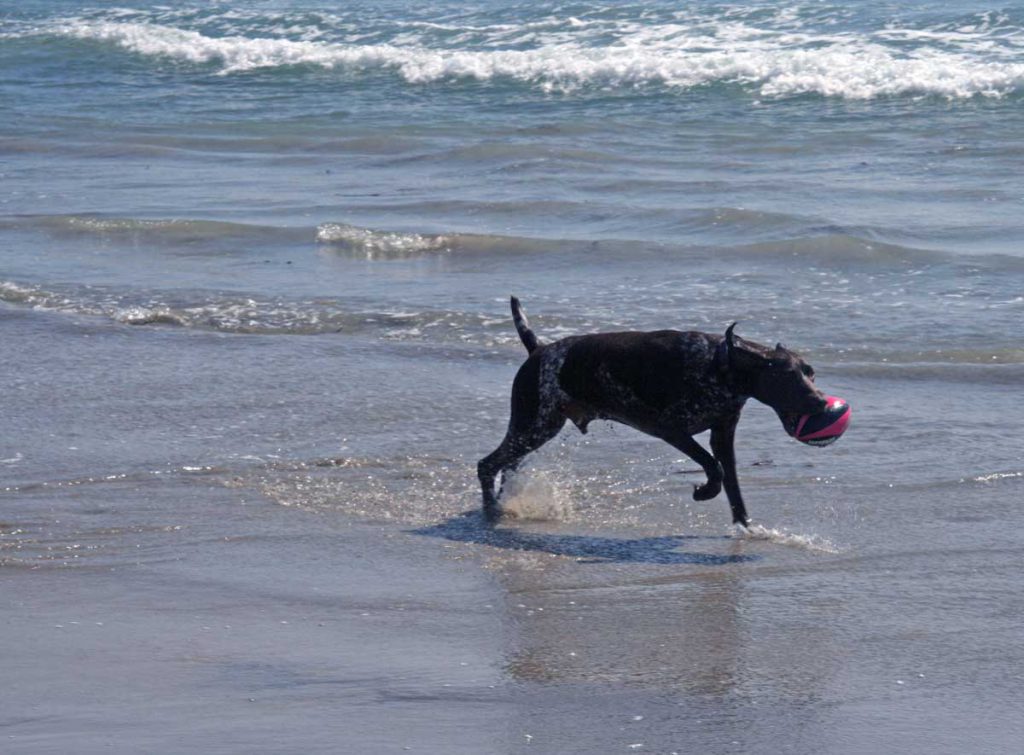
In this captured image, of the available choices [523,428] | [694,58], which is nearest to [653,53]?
[694,58]

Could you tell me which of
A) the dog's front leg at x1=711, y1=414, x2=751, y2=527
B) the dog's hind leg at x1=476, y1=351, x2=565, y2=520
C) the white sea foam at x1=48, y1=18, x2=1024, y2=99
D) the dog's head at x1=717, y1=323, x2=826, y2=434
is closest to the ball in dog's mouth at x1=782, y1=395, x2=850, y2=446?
the dog's head at x1=717, y1=323, x2=826, y2=434

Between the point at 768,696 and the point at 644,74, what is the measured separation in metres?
18.5

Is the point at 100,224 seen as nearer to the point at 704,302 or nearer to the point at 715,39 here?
the point at 704,302

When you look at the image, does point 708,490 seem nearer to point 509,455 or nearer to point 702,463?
point 702,463

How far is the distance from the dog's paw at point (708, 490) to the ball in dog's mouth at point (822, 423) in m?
0.35

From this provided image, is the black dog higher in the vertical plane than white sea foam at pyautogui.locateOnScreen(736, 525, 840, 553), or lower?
higher

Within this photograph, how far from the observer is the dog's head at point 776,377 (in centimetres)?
634

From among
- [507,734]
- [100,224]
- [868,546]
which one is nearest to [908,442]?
[868,546]

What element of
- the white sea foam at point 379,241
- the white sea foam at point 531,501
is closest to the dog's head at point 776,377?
the white sea foam at point 531,501

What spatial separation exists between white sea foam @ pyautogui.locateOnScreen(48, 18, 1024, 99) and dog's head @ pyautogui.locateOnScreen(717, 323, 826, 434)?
47.8 ft

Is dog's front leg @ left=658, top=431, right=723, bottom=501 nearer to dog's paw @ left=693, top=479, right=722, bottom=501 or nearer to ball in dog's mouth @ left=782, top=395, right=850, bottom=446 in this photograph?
dog's paw @ left=693, top=479, right=722, bottom=501

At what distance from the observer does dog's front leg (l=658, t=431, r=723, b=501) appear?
652 cm

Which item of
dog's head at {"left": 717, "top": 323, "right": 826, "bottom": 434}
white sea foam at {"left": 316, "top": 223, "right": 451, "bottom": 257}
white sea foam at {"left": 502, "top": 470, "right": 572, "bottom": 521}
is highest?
dog's head at {"left": 717, "top": 323, "right": 826, "bottom": 434}

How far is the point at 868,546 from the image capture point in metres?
6.28
